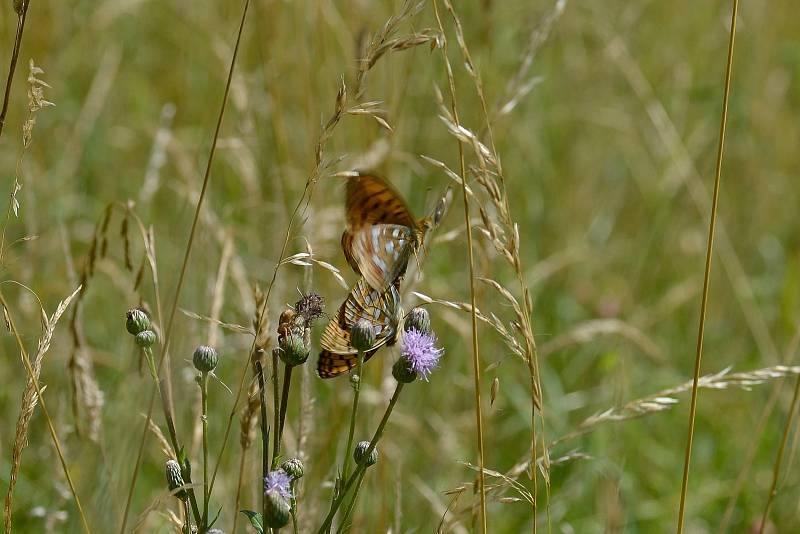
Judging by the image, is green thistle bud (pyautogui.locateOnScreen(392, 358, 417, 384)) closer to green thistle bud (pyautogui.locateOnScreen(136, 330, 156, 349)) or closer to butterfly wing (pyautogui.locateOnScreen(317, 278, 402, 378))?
butterfly wing (pyautogui.locateOnScreen(317, 278, 402, 378))

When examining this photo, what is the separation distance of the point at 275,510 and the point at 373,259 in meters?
0.39

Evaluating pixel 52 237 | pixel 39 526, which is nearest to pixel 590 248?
pixel 52 237

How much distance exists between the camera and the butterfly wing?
1.37 m

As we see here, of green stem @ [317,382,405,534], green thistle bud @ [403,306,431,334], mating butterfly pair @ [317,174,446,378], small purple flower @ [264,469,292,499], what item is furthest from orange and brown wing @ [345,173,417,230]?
small purple flower @ [264,469,292,499]

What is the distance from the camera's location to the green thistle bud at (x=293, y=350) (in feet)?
4.13

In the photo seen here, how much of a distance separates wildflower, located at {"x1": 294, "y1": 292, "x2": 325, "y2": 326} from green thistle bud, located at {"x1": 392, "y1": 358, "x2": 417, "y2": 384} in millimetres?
133

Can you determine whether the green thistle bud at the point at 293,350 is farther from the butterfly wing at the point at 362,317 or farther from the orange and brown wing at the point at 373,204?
the orange and brown wing at the point at 373,204

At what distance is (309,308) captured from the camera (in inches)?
52.3

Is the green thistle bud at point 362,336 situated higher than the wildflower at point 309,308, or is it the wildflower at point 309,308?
the wildflower at point 309,308

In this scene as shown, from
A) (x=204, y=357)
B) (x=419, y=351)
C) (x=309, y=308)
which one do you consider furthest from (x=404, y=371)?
(x=204, y=357)

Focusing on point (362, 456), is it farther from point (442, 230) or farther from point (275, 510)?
point (442, 230)

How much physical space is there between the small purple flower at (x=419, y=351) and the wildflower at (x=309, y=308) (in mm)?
137

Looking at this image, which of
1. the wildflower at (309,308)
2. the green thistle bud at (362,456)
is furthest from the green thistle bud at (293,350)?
the green thistle bud at (362,456)

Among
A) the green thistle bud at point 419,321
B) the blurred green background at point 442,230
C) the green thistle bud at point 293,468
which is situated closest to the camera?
the green thistle bud at point 293,468
